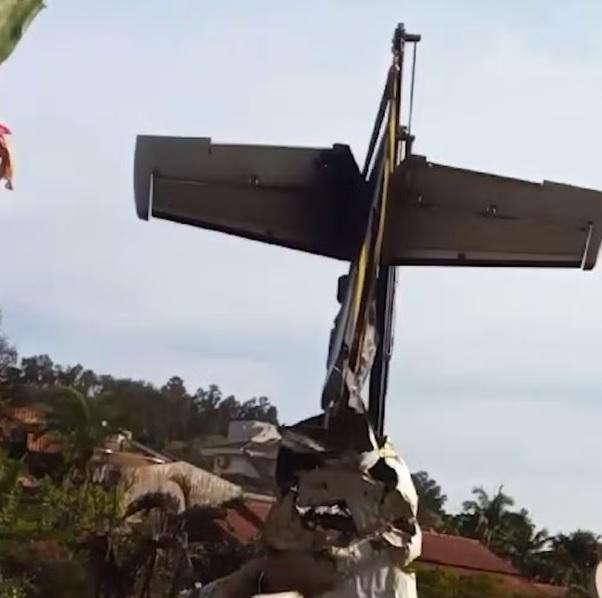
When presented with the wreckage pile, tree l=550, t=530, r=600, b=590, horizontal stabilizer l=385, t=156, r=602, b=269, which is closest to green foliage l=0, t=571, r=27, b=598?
tree l=550, t=530, r=600, b=590

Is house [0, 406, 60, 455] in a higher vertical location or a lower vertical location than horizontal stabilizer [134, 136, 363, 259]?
higher

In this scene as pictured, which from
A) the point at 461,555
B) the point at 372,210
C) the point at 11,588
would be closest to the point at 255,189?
the point at 372,210

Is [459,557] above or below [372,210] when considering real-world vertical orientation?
above

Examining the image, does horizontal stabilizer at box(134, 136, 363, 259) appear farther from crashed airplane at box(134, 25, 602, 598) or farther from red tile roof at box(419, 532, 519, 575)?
red tile roof at box(419, 532, 519, 575)

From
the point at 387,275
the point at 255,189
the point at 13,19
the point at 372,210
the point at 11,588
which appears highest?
the point at 255,189

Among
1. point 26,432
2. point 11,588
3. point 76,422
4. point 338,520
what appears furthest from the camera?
point 26,432

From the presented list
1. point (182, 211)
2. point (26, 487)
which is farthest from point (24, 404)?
point (182, 211)

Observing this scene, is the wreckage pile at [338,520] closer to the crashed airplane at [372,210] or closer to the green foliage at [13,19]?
the crashed airplane at [372,210]

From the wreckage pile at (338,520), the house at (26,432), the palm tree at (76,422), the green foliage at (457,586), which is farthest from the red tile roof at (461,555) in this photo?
the wreckage pile at (338,520)

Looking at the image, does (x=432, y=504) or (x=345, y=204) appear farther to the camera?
(x=432, y=504)

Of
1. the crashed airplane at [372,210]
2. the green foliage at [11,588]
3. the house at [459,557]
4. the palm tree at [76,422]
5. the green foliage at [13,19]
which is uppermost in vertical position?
the palm tree at [76,422]

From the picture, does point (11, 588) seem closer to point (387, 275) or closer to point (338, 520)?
point (387, 275)

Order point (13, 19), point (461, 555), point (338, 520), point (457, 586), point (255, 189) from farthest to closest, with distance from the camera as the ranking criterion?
point (461, 555) → point (457, 586) → point (255, 189) → point (338, 520) → point (13, 19)

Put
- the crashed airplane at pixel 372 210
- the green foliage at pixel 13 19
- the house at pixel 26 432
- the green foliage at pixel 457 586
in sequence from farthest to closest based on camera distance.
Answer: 1. the house at pixel 26 432
2. the green foliage at pixel 457 586
3. the crashed airplane at pixel 372 210
4. the green foliage at pixel 13 19
